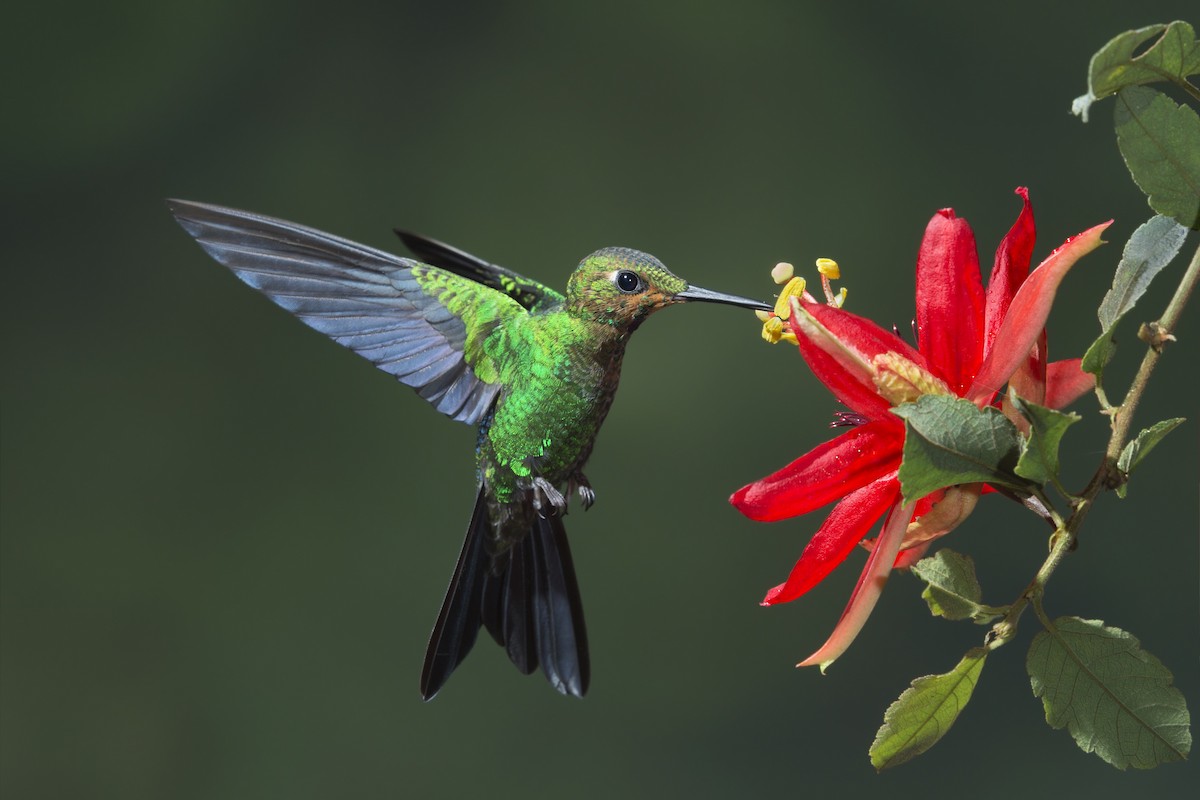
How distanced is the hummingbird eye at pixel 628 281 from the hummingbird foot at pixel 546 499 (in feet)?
0.38

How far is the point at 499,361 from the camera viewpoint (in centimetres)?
64

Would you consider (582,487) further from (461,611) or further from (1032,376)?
(1032,376)

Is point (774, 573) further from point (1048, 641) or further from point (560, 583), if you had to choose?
point (1048, 641)

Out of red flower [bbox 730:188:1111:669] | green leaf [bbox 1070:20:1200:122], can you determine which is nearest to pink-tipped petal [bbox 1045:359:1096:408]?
red flower [bbox 730:188:1111:669]

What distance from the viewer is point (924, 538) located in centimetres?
41

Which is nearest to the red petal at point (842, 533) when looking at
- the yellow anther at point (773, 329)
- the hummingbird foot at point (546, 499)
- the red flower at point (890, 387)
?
the red flower at point (890, 387)

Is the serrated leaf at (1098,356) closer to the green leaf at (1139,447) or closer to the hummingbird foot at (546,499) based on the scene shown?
the green leaf at (1139,447)

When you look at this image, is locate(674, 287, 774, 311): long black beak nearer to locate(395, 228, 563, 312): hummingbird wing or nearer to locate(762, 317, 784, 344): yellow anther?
locate(762, 317, 784, 344): yellow anther

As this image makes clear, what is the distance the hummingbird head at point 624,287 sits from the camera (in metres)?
0.52

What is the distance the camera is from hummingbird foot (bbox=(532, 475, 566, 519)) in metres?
0.60

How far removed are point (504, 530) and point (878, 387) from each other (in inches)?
12.4

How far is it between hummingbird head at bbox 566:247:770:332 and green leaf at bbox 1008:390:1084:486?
18cm

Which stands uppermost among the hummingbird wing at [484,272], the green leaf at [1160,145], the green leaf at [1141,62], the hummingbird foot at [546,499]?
the hummingbird wing at [484,272]

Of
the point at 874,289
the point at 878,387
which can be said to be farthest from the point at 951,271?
the point at 874,289
